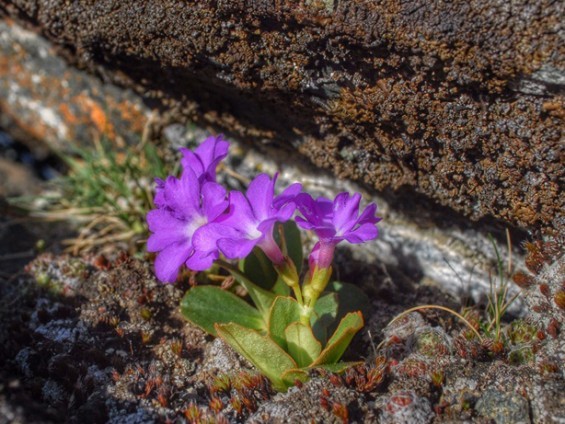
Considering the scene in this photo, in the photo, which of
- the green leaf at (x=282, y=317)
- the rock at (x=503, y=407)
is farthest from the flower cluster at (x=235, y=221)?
the rock at (x=503, y=407)

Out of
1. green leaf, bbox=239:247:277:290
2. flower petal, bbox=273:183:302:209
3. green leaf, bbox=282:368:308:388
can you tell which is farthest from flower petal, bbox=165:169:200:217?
green leaf, bbox=282:368:308:388

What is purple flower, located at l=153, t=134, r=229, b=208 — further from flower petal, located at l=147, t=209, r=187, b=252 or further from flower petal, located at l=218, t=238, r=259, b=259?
flower petal, located at l=218, t=238, r=259, b=259

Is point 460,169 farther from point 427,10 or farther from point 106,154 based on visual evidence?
point 106,154

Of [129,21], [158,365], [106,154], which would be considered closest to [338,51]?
[129,21]

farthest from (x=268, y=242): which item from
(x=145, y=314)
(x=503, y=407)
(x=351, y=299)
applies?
(x=503, y=407)

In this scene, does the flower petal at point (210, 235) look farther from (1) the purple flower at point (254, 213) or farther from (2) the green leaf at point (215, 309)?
(2) the green leaf at point (215, 309)
